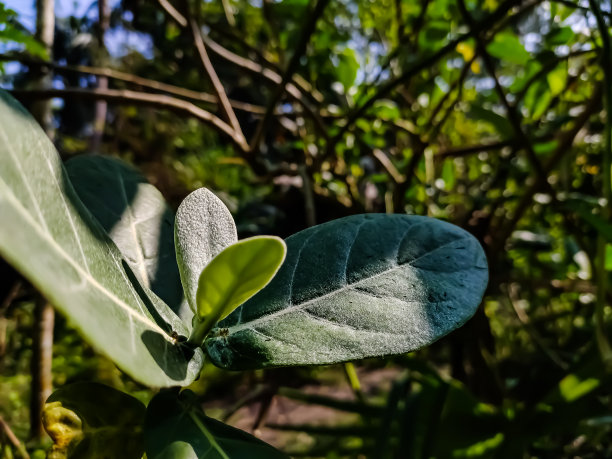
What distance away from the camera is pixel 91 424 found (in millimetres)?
232

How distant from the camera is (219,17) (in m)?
1.42

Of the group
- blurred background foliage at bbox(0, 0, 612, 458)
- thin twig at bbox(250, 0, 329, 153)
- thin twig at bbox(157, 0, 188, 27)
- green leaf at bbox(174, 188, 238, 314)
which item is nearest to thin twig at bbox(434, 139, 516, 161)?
blurred background foliage at bbox(0, 0, 612, 458)

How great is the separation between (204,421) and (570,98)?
3.24 ft

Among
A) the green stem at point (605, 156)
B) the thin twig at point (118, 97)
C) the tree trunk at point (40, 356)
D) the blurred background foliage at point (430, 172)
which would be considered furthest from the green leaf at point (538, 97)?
the tree trunk at point (40, 356)

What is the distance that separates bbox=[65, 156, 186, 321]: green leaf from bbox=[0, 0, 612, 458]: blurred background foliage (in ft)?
0.79

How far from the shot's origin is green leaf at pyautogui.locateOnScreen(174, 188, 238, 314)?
9.8 inches

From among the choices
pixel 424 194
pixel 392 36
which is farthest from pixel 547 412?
pixel 392 36

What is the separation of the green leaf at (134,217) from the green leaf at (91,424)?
71mm

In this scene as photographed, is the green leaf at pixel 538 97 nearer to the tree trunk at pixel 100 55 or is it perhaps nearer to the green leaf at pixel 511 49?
the green leaf at pixel 511 49

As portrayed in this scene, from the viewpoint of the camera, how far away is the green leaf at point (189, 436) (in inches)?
7.7

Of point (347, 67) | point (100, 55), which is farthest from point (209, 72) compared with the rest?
point (100, 55)

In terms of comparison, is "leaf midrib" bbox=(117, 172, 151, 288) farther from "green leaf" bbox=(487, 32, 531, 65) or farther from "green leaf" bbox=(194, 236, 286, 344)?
"green leaf" bbox=(487, 32, 531, 65)

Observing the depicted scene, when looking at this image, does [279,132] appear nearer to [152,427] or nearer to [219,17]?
[219,17]

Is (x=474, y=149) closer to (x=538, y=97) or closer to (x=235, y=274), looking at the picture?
(x=538, y=97)
